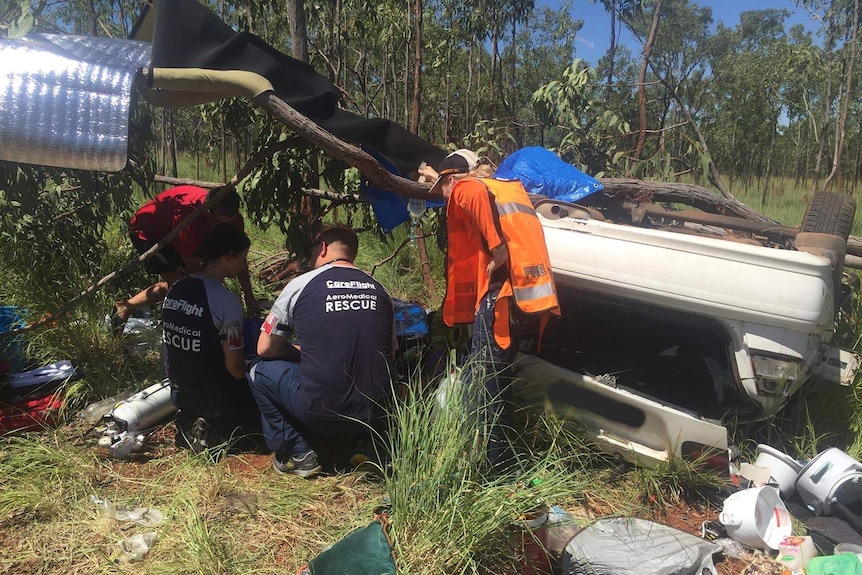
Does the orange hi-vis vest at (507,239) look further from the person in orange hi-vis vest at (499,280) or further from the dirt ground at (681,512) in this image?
the dirt ground at (681,512)

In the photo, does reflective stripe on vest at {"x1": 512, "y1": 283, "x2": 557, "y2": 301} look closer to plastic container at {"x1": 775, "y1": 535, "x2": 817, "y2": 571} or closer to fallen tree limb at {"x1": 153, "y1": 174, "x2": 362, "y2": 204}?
plastic container at {"x1": 775, "y1": 535, "x2": 817, "y2": 571}

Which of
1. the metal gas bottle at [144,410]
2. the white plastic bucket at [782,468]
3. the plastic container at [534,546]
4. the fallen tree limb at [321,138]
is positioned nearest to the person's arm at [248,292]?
the metal gas bottle at [144,410]

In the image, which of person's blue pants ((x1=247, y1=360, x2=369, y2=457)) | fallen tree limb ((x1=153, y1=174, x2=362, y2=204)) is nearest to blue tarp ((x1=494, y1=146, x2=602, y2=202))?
fallen tree limb ((x1=153, y1=174, x2=362, y2=204))

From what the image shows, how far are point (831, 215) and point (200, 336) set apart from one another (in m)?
3.44

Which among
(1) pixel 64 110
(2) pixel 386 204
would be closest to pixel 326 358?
(2) pixel 386 204

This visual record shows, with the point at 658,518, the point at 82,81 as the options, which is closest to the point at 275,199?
the point at 82,81

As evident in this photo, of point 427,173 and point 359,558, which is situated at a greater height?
point 427,173

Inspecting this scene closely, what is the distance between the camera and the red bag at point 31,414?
3.18 metres

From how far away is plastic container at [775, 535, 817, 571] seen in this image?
2.46 meters

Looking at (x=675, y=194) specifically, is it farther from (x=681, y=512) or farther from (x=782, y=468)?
(x=681, y=512)

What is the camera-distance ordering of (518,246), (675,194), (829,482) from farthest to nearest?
1. (675,194)
2. (829,482)
3. (518,246)

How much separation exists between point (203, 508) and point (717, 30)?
3351 centimetres

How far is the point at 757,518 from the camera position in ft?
8.61

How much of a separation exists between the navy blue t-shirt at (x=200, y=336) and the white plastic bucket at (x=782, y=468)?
2.79 meters
